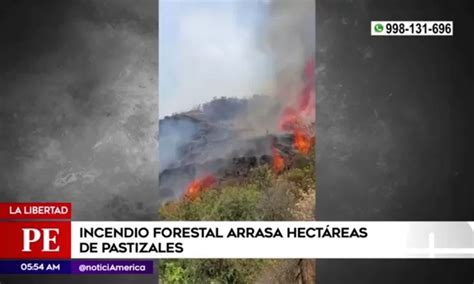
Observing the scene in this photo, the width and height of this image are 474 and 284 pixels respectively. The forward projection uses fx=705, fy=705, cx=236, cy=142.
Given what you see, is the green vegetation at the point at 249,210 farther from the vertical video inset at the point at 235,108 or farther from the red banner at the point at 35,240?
the red banner at the point at 35,240

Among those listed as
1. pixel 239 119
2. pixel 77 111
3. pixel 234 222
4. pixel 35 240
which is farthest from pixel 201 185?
pixel 35 240

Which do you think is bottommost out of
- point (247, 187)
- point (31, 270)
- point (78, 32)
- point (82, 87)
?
point (31, 270)

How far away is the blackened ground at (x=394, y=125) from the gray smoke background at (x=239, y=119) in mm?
569

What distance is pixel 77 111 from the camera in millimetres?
4070

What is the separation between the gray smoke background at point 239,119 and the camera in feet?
15.3

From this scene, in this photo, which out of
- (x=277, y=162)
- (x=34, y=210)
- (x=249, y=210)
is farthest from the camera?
(x=277, y=162)

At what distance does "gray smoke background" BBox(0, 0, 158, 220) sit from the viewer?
4.06 metres

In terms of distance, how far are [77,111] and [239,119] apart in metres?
1.13

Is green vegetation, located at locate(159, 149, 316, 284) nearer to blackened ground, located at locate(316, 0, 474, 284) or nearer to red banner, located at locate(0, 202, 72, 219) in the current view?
blackened ground, located at locate(316, 0, 474, 284)

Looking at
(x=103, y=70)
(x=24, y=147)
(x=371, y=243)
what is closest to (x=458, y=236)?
(x=371, y=243)

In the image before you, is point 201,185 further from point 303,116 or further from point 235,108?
point 303,116

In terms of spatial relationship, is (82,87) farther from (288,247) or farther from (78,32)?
(288,247)

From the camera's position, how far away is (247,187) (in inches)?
184

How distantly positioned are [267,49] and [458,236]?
1.69 metres
